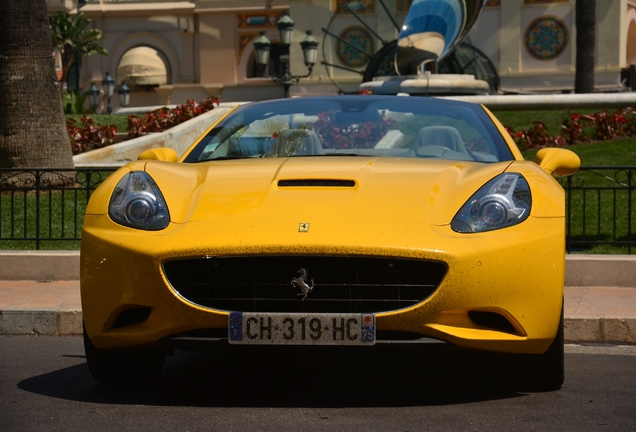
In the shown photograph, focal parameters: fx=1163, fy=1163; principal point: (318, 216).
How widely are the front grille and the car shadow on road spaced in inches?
7.0

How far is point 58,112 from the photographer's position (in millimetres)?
15008

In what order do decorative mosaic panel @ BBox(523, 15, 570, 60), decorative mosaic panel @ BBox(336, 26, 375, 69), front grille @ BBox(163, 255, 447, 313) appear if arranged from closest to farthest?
1. front grille @ BBox(163, 255, 447, 313)
2. decorative mosaic panel @ BBox(523, 15, 570, 60)
3. decorative mosaic panel @ BBox(336, 26, 375, 69)

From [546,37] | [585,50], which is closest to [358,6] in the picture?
[546,37]

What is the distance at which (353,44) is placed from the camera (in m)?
51.8

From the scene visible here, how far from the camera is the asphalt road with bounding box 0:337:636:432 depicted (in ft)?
14.3

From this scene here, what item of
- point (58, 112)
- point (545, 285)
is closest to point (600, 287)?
point (545, 285)

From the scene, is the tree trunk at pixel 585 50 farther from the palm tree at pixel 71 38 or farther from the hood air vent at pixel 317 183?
the palm tree at pixel 71 38

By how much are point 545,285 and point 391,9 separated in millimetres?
48376

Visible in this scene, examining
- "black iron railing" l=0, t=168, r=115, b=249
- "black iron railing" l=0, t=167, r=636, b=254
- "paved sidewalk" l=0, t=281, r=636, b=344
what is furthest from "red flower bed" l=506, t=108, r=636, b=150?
"paved sidewalk" l=0, t=281, r=636, b=344

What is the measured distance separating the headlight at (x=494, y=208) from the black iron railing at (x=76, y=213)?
4747 millimetres

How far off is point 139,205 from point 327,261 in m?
0.85

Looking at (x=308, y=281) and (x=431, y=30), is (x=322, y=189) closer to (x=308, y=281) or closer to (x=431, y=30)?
(x=308, y=281)

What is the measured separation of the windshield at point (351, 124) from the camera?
18.6 feet

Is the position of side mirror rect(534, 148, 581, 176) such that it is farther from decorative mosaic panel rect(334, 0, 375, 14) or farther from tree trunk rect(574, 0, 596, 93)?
decorative mosaic panel rect(334, 0, 375, 14)
